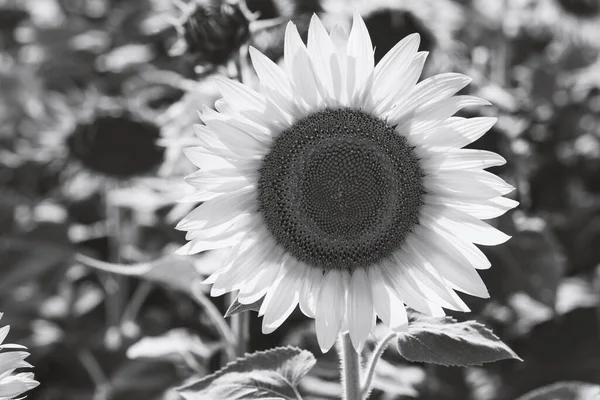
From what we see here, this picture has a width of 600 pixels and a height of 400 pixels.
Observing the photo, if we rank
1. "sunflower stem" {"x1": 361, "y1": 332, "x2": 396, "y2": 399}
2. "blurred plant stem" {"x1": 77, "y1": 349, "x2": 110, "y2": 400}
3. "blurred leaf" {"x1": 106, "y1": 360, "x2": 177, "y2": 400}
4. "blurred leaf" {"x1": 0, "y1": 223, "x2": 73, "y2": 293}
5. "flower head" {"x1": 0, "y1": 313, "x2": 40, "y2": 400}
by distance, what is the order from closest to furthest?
"flower head" {"x1": 0, "y1": 313, "x2": 40, "y2": 400}, "sunflower stem" {"x1": 361, "y1": 332, "x2": 396, "y2": 399}, "blurred leaf" {"x1": 106, "y1": 360, "x2": 177, "y2": 400}, "blurred plant stem" {"x1": 77, "y1": 349, "x2": 110, "y2": 400}, "blurred leaf" {"x1": 0, "y1": 223, "x2": 73, "y2": 293}

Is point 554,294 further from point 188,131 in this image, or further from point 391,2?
point 188,131

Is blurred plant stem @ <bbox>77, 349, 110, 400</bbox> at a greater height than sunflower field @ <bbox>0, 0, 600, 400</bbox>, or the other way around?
sunflower field @ <bbox>0, 0, 600, 400</bbox>

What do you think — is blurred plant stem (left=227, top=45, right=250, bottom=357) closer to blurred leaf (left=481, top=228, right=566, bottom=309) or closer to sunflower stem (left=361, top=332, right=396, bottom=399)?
sunflower stem (left=361, top=332, right=396, bottom=399)

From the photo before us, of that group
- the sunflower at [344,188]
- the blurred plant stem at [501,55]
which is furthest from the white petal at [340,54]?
the blurred plant stem at [501,55]

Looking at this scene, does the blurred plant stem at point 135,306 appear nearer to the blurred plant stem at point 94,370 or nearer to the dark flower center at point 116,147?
the blurred plant stem at point 94,370

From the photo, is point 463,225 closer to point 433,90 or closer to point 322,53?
point 433,90

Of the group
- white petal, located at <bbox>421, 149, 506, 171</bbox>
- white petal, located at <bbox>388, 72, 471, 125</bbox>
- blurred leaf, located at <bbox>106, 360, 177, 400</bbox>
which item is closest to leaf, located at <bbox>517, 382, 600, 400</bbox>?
white petal, located at <bbox>421, 149, 506, 171</bbox>
